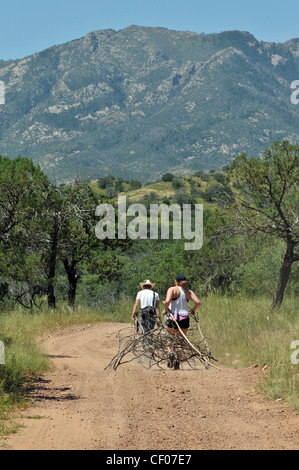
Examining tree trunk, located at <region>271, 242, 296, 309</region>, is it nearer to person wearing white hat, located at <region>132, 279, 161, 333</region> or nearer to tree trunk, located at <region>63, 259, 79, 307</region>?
person wearing white hat, located at <region>132, 279, 161, 333</region>

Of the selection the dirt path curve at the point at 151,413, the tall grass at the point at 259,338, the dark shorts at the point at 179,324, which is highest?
the dark shorts at the point at 179,324

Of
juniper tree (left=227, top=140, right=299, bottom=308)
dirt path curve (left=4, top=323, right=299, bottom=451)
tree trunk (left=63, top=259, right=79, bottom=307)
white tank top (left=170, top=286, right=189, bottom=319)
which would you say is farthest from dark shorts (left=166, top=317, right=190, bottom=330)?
tree trunk (left=63, top=259, right=79, bottom=307)

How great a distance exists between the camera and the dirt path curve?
619 centimetres

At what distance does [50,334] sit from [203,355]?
687 cm

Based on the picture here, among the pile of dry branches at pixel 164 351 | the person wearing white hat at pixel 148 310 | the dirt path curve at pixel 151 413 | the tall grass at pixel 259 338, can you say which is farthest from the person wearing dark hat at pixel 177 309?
the tall grass at pixel 259 338

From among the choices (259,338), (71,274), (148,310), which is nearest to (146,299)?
(148,310)

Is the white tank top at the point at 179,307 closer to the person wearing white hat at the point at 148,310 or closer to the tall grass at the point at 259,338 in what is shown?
the person wearing white hat at the point at 148,310

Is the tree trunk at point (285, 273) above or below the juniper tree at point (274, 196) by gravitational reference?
below

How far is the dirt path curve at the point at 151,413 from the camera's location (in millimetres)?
6188

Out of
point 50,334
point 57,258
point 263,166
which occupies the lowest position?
point 50,334
